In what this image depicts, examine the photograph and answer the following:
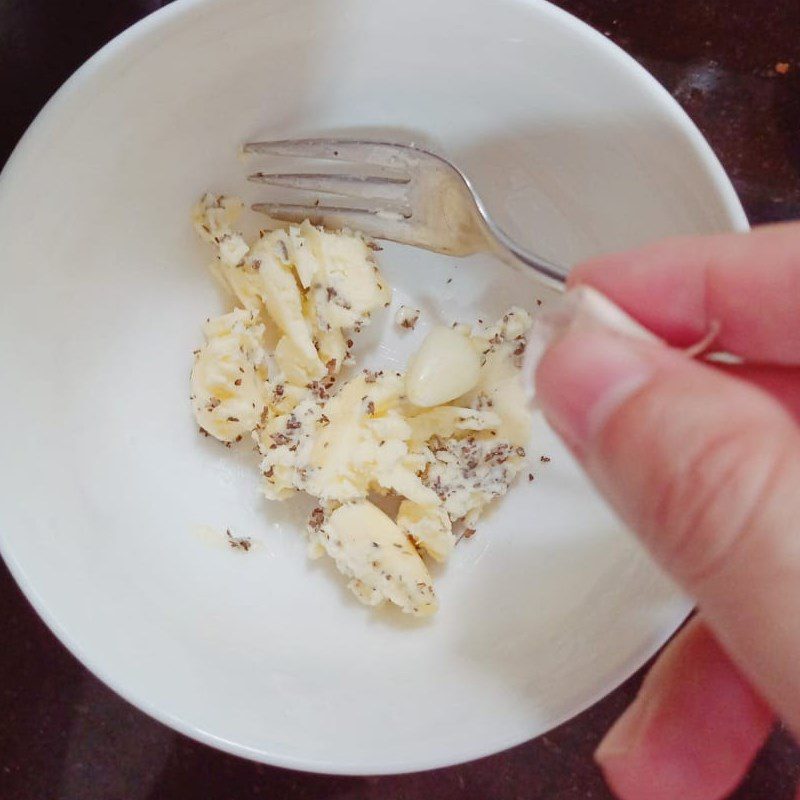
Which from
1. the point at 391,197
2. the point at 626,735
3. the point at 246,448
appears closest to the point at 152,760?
the point at 246,448

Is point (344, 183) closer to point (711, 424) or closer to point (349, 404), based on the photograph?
point (349, 404)

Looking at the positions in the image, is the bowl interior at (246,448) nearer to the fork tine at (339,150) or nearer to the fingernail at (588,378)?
the fork tine at (339,150)

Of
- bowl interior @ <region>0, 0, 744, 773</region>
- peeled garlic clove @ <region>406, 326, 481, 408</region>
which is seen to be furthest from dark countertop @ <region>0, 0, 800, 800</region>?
peeled garlic clove @ <region>406, 326, 481, 408</region>

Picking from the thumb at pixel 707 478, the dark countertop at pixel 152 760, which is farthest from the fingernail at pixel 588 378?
the dark countertop at pixel 152 760

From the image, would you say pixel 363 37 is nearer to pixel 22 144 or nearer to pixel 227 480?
pixel 22 144

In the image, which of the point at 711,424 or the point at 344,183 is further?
the point at 344,183
